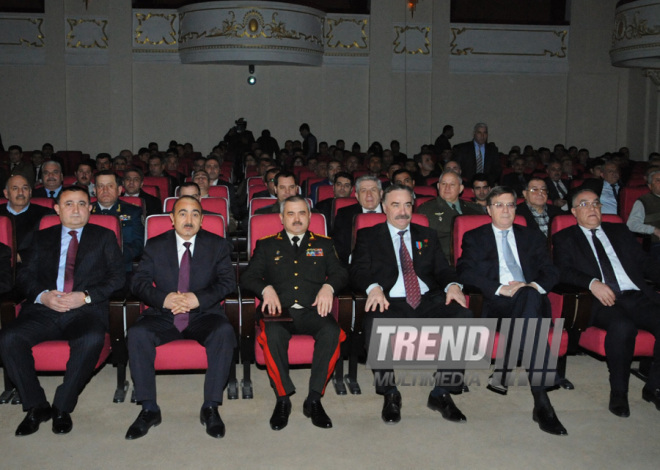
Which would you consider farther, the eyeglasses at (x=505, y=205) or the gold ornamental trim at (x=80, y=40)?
the gold ornamental trim at (x=80, y=40)

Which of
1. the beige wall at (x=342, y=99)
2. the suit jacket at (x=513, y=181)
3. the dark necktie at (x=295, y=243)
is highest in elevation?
the beige wall at (x=342, y=99)

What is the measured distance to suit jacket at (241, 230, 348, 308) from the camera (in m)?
3.56

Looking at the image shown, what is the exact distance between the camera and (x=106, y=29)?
13164 millimetres

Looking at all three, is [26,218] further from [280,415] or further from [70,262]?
[280,415]

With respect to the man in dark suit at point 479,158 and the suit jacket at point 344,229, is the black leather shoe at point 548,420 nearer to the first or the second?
the suit jacket at point 344,229

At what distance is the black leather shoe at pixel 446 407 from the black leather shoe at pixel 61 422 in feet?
5.61

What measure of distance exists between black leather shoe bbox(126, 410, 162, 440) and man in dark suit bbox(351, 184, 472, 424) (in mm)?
1090

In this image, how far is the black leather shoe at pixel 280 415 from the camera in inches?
126

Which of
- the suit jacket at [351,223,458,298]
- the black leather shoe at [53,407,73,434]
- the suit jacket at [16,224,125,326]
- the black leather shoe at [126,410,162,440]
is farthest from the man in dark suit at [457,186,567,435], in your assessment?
the black leather shoe at [53,407,73,434]

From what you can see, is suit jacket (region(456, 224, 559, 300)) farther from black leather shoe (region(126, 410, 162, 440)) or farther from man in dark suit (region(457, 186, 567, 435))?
black leather shoe (region(126, 410, 162, 440))

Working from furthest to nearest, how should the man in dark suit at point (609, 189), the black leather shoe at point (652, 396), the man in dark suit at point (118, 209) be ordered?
the man in dark suit at point (609, 189), the man in dark suit at point (118, 209), the black leather shoe at point (652, 396)

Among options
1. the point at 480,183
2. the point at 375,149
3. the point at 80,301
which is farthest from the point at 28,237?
the point at 375,149

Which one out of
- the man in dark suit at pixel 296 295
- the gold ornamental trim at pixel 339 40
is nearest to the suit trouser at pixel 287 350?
the man in dark suit at pixel 296 295

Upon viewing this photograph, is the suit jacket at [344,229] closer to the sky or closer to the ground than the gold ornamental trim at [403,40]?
closer to the ground
